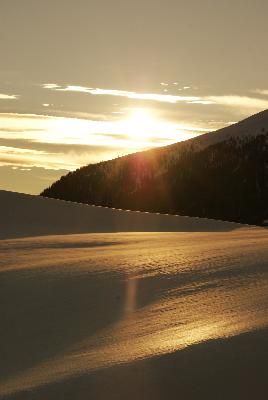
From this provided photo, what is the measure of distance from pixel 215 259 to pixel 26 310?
226 centimetres

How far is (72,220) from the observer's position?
15609 mm

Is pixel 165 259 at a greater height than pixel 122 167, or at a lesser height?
lesser

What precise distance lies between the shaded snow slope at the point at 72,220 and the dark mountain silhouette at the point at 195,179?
3088cm

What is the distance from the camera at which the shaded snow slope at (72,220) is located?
14.2 m

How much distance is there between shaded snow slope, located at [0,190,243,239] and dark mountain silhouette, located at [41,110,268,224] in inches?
1216

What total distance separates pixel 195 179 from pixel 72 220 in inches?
1603

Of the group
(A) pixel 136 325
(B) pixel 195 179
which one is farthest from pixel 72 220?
(B) pixel 195 179

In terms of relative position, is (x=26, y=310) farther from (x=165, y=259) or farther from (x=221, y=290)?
(x=165, y=259)

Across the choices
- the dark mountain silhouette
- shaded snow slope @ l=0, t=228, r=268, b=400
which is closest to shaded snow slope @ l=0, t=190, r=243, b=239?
shaded snow slope @ l=0, t=228, r=268, b=400

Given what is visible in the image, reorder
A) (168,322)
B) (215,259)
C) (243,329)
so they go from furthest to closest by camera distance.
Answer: (215,259) < (168,322) < (243,329)

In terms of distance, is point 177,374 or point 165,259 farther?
point 165,259

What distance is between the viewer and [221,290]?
5332mm

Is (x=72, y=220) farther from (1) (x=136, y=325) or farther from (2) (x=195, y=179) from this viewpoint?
(2) (x=195, y=179)

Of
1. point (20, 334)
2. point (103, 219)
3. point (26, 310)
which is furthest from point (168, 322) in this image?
point (103, 219)
